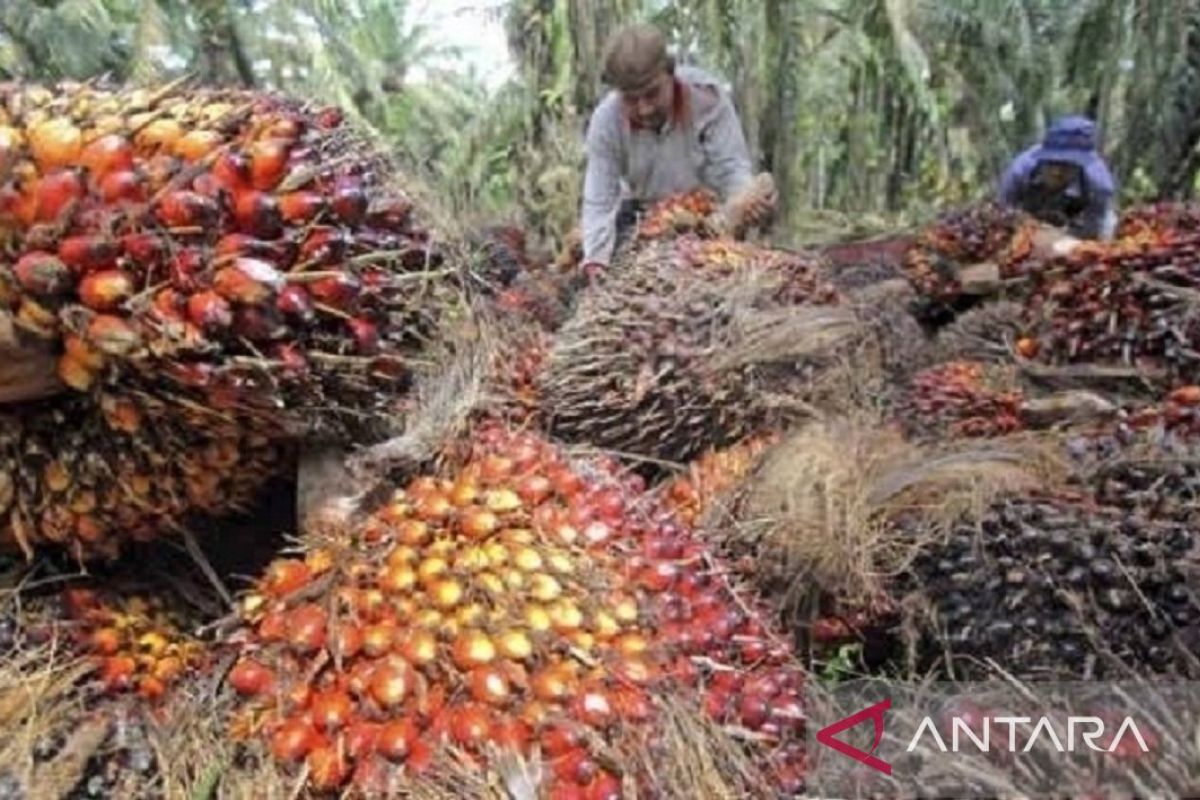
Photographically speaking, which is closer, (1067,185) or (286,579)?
(286,579)

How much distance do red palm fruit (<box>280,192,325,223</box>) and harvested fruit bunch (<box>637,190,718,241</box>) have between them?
2115mm

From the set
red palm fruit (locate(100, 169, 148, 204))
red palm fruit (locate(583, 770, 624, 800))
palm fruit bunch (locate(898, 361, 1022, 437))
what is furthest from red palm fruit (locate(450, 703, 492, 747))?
palm fruit bunch (locate(898, 361, 1022, 437))

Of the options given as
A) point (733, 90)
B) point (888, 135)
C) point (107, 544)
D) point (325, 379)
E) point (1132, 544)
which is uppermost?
point (325, 379)

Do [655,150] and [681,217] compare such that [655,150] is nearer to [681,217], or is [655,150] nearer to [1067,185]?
[681,217]

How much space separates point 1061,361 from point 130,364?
90.3 inches

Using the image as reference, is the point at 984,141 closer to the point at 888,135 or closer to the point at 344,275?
the point at 888,135

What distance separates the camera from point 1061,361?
3.08 metres

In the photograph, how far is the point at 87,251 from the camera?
133 cm

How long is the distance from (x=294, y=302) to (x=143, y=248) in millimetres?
154

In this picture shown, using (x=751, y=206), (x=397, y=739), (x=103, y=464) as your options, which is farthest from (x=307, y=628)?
(x=751, y=206)

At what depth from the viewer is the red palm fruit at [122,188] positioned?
1.35 metres

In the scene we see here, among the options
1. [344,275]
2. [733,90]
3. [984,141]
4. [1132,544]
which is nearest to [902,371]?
[1132,544]

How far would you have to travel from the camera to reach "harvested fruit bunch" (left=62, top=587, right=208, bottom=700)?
1.56m

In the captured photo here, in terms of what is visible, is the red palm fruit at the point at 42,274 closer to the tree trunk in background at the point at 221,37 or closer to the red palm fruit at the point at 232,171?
the red palm fruit at the point at 232,171
